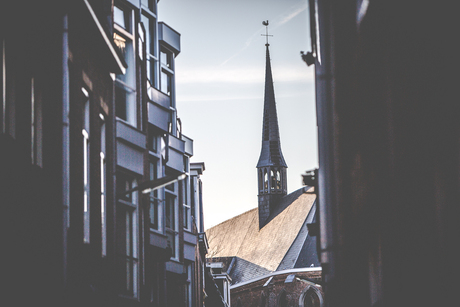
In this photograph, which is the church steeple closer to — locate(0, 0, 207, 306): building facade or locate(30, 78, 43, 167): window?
locate(0, 0, 207, 306): building facade

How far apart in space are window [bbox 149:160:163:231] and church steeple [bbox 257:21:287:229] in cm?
5151

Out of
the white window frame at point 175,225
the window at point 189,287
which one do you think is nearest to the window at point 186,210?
the window at point 189,287

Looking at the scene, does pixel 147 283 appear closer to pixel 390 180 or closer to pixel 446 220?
pixel 390 180

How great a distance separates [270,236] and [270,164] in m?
7.94

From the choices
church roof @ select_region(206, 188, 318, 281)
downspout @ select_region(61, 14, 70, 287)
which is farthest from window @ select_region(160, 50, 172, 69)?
church roof @ select_region(206, 188, 318, 281)

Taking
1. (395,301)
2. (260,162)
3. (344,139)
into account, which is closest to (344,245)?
(344,139)

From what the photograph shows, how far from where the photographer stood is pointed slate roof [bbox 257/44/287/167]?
67.8 meters

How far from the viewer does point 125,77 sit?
551 inches

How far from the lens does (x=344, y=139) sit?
1283cm

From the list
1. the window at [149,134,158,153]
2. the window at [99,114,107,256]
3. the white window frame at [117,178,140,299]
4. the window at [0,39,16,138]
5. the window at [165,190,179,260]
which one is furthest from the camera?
the window at [165,190,179,260]

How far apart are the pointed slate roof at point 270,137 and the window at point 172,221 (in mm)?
49211

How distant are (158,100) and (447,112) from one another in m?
11.4

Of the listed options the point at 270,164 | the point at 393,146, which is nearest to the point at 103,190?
the point at 393,146

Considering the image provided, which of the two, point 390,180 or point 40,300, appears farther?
point 40,300
